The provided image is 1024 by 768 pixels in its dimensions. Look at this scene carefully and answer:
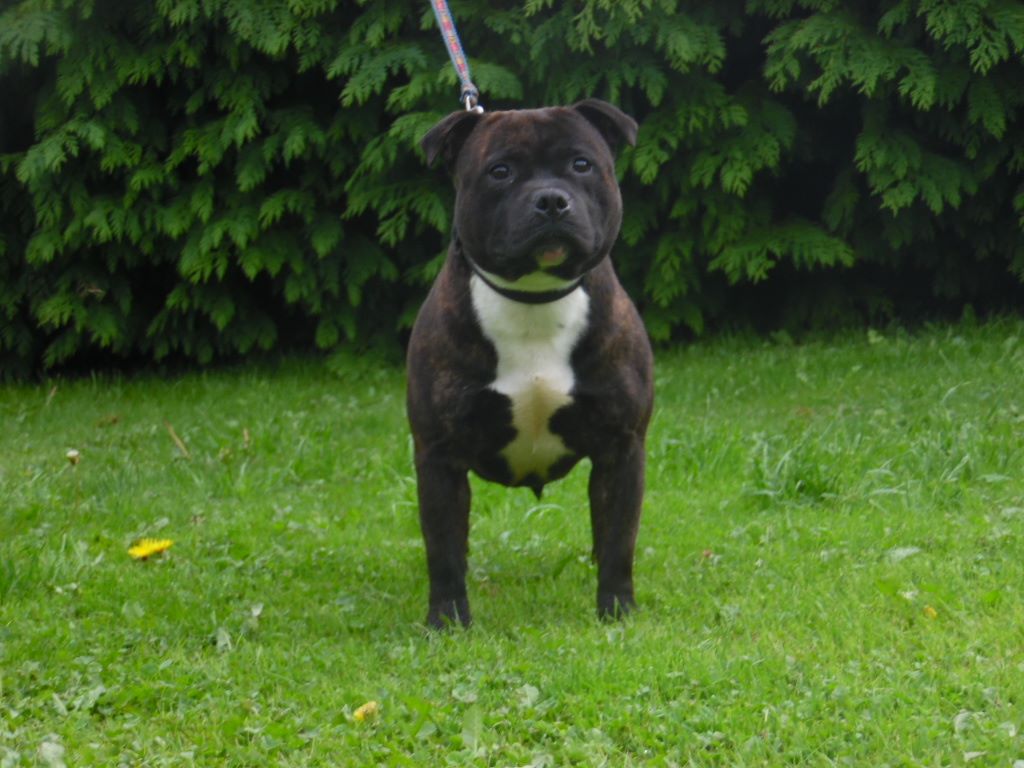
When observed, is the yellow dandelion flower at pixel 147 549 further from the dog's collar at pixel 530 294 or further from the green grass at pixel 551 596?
the dog's collar at pixel 530 294

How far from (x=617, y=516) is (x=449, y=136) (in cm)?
119

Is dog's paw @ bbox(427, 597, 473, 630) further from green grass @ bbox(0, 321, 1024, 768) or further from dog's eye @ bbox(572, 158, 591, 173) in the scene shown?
dog's eye @ bbox(572, 158, 591, 173)

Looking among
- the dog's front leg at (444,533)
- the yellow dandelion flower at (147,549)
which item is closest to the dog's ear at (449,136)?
the dog's front leg at (444,533)

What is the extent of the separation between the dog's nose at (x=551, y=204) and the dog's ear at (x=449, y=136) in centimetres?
43

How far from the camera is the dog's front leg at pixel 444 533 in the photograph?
169 inches

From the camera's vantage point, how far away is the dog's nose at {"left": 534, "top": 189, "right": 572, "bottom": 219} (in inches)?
152

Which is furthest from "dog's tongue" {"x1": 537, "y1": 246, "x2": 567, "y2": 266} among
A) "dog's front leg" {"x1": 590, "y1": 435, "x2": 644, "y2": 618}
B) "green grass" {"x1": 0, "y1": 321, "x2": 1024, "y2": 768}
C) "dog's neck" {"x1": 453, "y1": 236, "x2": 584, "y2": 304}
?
"green grass" {"x1": 0, "y1": 321, "x2": 1024, "y2": 768}

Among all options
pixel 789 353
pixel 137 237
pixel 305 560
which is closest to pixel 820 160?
pixel 789 353

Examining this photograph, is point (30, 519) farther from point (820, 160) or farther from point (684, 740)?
point (820, 160)

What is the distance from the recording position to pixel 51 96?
897cm

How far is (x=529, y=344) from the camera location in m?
4.16

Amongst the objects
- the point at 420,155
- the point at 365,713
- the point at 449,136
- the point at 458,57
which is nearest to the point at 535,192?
the point at 449,136

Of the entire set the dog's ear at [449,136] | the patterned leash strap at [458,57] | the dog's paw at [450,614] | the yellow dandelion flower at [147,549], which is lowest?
the yellow dandelion flower at [147,549]

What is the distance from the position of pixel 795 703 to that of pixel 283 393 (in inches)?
224
